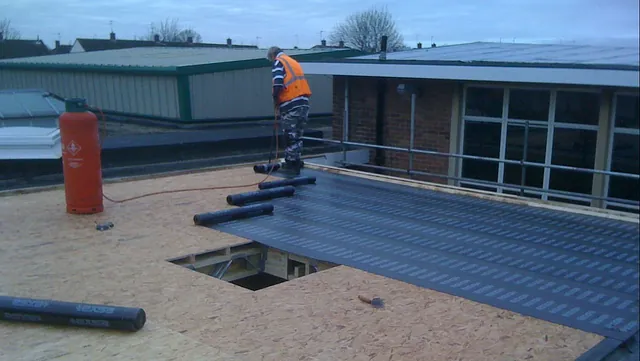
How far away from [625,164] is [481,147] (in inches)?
373

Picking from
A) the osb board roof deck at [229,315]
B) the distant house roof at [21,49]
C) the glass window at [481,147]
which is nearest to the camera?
the osb board roof deck at [229,315]

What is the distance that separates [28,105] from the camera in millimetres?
14812

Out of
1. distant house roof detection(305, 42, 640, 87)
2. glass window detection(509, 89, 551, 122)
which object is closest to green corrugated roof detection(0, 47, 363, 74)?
distant house roof detection(305, 42, 640, 87)

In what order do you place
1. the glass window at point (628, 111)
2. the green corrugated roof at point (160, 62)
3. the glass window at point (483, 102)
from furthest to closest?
the green corrugated roof at point (160, 62)
the glass window at point (483, 102)
the glass window at point (628, 111)

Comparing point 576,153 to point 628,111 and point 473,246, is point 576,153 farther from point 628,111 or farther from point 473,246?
point 473,246

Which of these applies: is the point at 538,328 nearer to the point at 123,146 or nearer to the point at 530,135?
the point at 530,135

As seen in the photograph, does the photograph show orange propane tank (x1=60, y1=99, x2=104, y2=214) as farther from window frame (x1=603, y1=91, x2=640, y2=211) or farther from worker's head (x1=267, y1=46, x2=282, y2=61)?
window frame (x1=603, y1=91, x2=640, y2=211)

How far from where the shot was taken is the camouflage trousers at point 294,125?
9408 mm

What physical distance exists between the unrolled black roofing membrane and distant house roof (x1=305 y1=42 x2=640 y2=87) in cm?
158

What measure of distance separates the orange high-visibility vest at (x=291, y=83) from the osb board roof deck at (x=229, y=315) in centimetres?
Answer: 353

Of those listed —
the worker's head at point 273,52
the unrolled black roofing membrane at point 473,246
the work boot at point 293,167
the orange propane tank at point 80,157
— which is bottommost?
the unrolled black roofing membrane at point 473,246

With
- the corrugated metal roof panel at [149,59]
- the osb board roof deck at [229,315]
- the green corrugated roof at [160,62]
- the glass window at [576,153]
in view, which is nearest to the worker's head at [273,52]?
the osb board roof deck at [229,315]

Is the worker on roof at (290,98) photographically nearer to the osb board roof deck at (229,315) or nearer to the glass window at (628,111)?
the osb board roof deck at (229,315)

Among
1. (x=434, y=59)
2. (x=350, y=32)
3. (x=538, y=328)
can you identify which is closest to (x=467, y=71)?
(x=434, y=59)
